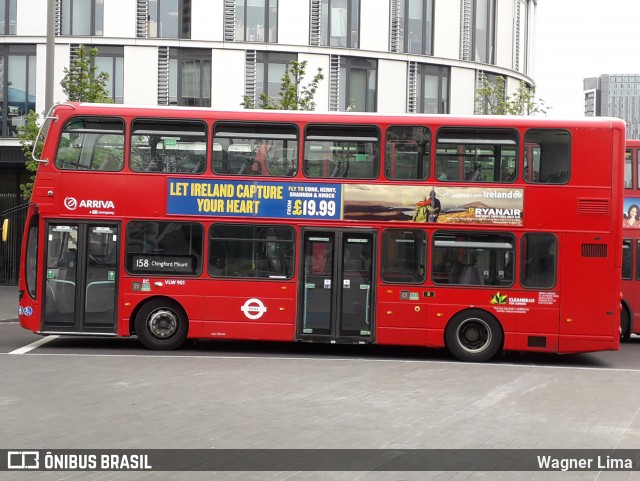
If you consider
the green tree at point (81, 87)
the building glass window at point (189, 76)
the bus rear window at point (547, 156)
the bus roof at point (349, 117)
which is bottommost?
the bus rear window at point (547, 156)

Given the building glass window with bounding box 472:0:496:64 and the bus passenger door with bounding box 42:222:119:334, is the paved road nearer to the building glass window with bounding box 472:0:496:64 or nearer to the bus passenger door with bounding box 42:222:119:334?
the bus passenger door with bounding box 42:222:119:334

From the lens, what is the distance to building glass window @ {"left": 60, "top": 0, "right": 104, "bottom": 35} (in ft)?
105

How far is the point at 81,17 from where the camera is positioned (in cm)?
3197

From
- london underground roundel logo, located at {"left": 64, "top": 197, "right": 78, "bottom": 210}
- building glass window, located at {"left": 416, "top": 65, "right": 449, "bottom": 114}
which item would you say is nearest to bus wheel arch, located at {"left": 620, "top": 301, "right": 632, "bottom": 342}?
london underground roundel logo, located at {"left": 64, "top": 197, "right": 78, "bottom": 210}

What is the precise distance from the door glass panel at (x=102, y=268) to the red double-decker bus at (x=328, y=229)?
24mm

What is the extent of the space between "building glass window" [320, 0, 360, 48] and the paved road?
19401 millimetres

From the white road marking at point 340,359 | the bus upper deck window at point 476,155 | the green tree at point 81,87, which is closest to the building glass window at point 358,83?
the green tree at point 81,87

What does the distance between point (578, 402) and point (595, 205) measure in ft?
15.3

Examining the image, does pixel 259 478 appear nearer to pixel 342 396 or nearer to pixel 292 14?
pixel 342 396

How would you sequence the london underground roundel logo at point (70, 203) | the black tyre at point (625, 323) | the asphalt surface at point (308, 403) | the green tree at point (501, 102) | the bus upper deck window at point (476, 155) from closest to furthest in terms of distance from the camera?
the asphalt surface at point (308, 403) < the bus upper deck window at point (476, 155) < the london underground roundel logo at point (70, 203) < the black tyre at point (625, 323) < the green tree at point (501, 102)

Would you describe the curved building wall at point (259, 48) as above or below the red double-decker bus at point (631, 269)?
above

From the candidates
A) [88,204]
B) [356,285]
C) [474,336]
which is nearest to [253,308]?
[356,285]

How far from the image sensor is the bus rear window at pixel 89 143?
15.6 m

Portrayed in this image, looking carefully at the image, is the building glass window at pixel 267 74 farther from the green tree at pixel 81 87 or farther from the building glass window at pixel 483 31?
the building glass window at pixel 483 31
